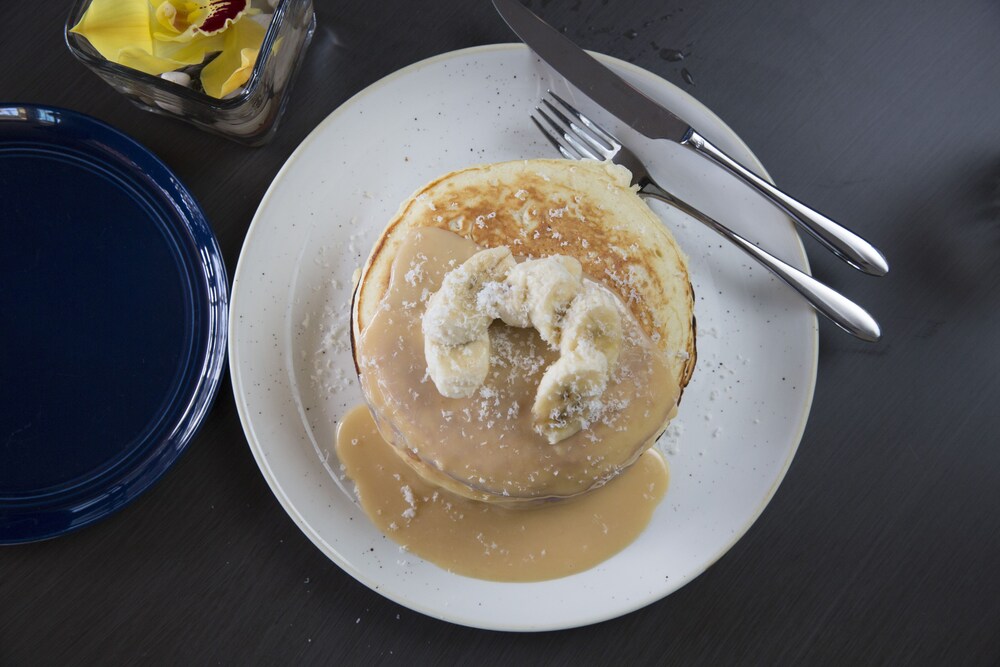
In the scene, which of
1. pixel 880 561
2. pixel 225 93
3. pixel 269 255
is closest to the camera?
pixel 225 93

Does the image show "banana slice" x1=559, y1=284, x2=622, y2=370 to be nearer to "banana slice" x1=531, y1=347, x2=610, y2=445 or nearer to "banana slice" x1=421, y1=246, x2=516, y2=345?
"banana slice" x1=531, y1=347, x2=610, y2=445

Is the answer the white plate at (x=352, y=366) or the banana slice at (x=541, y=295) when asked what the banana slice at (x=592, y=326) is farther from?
the white plate at (x=352, y=366)

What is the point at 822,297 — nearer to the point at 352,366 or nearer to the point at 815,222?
the point at 815,222

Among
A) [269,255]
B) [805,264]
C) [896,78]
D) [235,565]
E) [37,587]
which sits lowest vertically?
[37,587]

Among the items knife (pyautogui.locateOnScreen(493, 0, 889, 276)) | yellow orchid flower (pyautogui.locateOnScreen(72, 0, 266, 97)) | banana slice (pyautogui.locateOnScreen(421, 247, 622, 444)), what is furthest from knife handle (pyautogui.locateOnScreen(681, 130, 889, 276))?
yellow orchid flower (pyautogui.locateOnScreen(72, 0, 266, 97))

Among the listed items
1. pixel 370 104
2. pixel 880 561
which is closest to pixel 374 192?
pixel 370 104

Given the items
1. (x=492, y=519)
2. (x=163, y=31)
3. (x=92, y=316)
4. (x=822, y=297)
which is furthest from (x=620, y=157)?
(x=92, y=316)

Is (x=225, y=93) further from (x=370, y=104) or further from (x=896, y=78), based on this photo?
(x=896, y=78)

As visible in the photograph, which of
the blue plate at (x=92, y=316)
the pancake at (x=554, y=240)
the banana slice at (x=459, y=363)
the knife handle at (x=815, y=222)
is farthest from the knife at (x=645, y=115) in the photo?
the blue plate at (x=92, y=316)
